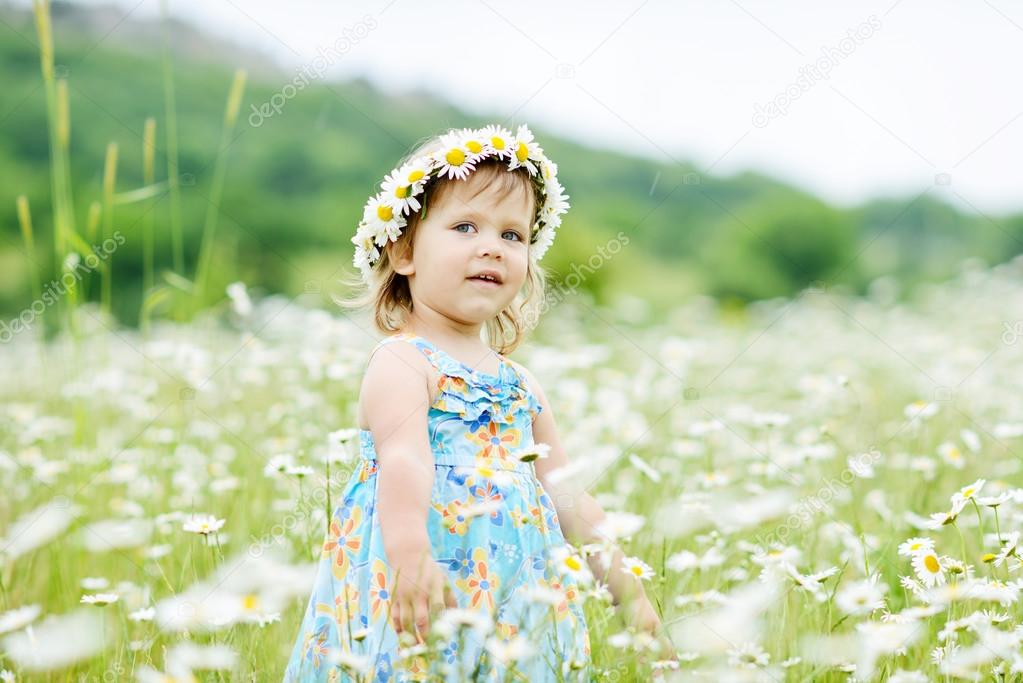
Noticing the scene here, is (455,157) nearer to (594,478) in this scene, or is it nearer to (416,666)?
(416,666)

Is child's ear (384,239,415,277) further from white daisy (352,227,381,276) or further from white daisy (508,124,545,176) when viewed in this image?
white daisy (508,124,545,176)

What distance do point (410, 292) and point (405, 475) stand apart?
54 cm

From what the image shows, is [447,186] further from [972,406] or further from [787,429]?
[972,406]

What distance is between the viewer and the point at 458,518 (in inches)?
68.3

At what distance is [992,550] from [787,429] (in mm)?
1323

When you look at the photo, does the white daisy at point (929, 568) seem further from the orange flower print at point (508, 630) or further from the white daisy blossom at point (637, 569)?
the orange flower print at point (508, 630)

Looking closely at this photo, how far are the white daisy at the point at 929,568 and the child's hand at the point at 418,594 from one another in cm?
87

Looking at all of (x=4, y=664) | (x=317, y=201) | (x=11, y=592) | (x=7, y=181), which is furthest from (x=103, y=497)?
(x=317, y=201)

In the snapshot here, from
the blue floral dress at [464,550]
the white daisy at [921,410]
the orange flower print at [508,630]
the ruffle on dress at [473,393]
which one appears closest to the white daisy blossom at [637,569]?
the blue floral dress at [464,550]

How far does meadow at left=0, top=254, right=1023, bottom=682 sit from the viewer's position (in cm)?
176

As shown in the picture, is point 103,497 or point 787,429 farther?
point 787,429

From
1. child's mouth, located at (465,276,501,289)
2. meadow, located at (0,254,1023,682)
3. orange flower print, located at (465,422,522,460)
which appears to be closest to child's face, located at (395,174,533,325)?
child's mouth, located at (465,276,501,289)

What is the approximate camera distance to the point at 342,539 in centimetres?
182

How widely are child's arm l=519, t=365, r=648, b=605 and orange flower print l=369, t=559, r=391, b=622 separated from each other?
404 mm
